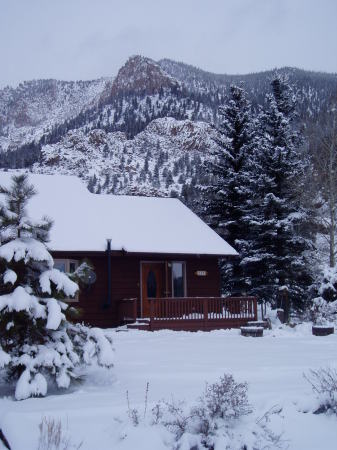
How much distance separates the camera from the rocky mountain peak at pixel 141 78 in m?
118

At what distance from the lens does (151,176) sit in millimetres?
73938

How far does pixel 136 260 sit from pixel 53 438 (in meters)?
13.0

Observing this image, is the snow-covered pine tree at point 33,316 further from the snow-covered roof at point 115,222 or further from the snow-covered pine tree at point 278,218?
the snow-covered pine tree at point 278,218

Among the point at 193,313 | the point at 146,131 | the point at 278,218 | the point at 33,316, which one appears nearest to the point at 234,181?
the point at 278,218

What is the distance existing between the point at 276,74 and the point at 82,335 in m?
19.8

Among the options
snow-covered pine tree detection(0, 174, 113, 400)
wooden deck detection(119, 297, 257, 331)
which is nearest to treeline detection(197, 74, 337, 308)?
wooden deck detection(119, 297, 257, 331)

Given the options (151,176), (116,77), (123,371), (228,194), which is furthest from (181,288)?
(116,77)

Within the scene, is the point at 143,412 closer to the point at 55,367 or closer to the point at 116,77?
the point at 55,367

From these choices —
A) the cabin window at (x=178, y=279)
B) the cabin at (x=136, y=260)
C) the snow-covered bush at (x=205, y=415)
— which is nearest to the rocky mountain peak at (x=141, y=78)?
the cabin at (x=136, y=260)

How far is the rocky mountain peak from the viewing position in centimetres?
11806

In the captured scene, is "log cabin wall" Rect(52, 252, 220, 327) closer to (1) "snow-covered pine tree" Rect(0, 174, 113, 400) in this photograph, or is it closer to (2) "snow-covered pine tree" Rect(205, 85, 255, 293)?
(2) "snow-covered pine tree" Rect(205, 85, 255, 293)

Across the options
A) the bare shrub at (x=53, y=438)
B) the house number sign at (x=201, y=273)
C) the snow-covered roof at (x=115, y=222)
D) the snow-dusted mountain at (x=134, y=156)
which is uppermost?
the snow-dusted mountain at (x=134, y=156)

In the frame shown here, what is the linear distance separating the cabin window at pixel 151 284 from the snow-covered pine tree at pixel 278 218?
4.89 metres

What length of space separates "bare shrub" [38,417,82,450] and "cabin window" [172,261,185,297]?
43.9 ft
